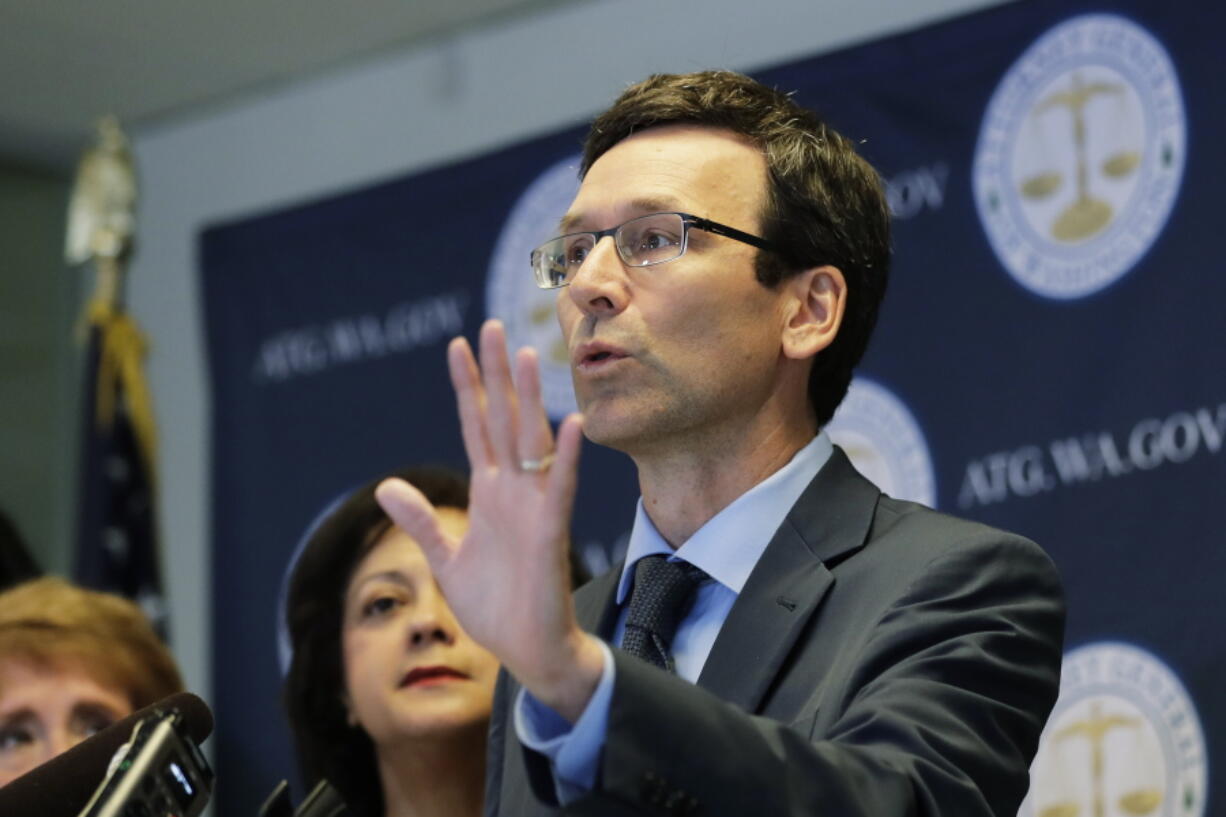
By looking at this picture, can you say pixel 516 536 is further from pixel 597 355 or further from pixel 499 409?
pixel 597 355

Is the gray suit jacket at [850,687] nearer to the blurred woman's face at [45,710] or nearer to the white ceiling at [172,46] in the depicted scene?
the blurred woman's face at [45,710]

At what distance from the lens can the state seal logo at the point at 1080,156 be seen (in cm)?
347

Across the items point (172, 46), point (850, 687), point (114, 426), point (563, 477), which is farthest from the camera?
point (172, 46)

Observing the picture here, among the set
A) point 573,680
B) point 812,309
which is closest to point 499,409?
point 573,680

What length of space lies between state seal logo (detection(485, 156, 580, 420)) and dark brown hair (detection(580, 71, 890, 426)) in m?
1.88

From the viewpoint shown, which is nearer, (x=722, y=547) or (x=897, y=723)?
(x=897, y=723)

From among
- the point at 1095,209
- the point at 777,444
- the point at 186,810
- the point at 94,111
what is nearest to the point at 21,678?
the point at 777,444

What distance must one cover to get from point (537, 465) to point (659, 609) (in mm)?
652

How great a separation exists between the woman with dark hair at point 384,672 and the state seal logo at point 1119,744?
3.56 ft

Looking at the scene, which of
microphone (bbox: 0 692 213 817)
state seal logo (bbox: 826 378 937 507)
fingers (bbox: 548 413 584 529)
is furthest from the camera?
state seal logo (bbox: 826 378 937 507)

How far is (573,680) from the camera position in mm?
1518

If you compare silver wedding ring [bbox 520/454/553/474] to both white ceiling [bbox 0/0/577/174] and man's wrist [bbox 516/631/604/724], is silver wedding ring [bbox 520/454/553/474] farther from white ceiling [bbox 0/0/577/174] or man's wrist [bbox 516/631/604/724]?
white ceiling [bbox 0/0/577/174]

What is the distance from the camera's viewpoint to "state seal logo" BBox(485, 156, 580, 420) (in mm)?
4367

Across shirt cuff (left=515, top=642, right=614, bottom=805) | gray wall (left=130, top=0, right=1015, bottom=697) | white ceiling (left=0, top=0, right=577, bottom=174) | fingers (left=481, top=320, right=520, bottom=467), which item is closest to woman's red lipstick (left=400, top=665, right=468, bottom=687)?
shirt cuff (left=515, top=642, right=614, bottom=805)
